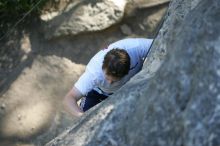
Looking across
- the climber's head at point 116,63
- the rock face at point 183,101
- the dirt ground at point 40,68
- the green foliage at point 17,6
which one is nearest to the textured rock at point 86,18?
the dirt ground at point 40,68

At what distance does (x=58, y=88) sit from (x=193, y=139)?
4.66 m

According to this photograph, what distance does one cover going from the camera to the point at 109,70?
3893mm

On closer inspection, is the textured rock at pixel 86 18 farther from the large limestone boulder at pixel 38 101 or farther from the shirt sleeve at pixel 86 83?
the shirt sleeve at pixel 86 83

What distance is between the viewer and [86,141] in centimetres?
287

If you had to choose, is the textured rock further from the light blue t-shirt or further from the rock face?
the rock face

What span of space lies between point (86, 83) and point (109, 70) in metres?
0.40

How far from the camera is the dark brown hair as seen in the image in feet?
12.6

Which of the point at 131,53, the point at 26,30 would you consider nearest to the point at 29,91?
the point at 26,30

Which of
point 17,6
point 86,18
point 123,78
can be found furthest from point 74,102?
point 17,6

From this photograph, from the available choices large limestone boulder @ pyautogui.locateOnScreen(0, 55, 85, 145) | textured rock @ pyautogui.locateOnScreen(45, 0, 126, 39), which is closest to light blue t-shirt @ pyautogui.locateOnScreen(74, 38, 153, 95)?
large limestone boulder @ pyautogui.locateOnScreen(0, 55, 85, 145)

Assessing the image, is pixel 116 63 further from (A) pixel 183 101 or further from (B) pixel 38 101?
(B) pixel 38 101

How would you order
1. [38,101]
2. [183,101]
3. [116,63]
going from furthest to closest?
[38,101]
[116,63]
[183,101]

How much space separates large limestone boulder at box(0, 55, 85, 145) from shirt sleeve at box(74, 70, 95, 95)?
197cm

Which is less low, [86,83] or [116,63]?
[116,63]
